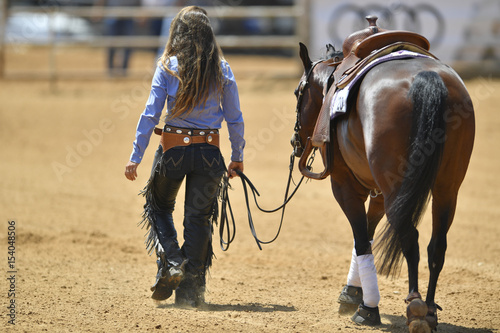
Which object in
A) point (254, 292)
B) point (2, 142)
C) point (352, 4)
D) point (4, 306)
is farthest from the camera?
point (352, 4)

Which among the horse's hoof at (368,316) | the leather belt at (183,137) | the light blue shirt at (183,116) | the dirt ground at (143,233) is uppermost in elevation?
the light blue shirt at (183,116)

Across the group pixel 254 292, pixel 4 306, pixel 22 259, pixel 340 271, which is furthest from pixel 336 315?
pixel 22 259

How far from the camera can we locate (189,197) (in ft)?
14.4

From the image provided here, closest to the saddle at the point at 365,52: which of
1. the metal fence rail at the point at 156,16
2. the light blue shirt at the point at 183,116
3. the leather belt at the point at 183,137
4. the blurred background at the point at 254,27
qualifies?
the light blue shirt at the point at 183,116

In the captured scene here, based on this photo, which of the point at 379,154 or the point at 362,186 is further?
the point at 362,186

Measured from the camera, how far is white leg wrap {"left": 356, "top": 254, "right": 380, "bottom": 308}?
4.07 metres

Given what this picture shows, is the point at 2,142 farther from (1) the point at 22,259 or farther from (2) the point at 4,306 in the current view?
(2) the point at 4,306

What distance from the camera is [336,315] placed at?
437 cm

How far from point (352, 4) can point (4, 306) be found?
10.2 meters

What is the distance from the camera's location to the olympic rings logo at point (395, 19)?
12.1m

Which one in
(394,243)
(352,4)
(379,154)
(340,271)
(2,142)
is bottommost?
(2,142)

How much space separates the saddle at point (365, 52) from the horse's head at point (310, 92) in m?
0.33

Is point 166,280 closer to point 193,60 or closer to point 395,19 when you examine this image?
point 193,60

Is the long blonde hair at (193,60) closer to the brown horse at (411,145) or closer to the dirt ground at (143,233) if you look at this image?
the brown horse at (411,145)
